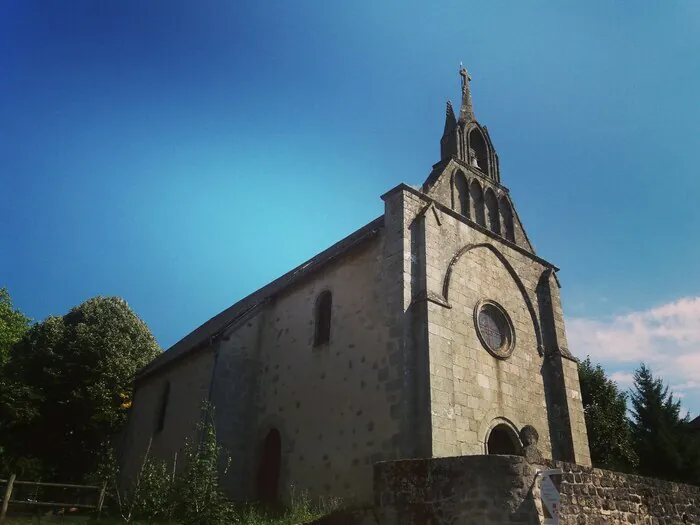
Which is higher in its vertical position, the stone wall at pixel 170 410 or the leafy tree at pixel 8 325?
the leafy tree at pixel 8 325

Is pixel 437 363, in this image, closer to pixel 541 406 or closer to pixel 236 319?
pixel 541 406

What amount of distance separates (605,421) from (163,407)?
61.1 feet

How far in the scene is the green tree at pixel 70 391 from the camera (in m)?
23.5

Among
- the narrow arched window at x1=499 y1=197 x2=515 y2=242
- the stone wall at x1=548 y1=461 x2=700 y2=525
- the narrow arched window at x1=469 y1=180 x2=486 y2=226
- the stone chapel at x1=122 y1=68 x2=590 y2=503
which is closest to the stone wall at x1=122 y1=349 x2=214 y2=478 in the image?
the stone chapel at x1=122 y1=68 x2=590 y2=503

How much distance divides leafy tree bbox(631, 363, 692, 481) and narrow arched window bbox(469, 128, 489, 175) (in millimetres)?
14734

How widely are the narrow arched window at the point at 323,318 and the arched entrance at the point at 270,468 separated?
304 centimetres

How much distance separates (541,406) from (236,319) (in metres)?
9.72

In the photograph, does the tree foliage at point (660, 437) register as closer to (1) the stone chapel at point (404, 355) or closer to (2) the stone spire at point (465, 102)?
(1) the stone chapel at point (404, 355)

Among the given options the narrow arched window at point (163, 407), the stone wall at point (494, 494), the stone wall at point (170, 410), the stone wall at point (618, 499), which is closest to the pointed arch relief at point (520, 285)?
the stone wall at point (618, 499)

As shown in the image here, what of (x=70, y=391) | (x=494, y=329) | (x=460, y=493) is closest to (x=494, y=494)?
(x=460, y=493)

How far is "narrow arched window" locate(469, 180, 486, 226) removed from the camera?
16.2m

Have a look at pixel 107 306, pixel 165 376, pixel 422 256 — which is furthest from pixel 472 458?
pixel 107 306

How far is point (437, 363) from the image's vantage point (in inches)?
466

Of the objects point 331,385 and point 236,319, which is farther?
point 236,319
